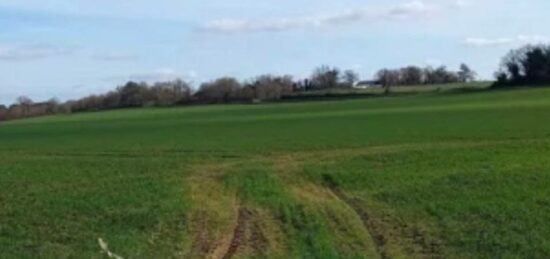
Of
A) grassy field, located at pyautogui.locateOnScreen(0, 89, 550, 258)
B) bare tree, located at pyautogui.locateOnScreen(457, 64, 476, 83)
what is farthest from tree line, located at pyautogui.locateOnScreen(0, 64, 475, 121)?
grassy field, located at pyautogui.locateOnScreen(0, 89, 550, 258)

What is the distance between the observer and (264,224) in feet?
83.8

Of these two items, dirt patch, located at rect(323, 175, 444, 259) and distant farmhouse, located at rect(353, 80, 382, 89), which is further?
distant farmhouse, located at rect(353, 80, 382, 89)

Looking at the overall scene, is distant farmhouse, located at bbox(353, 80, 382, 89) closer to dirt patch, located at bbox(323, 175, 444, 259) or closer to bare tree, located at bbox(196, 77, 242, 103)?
bare tree, located at bbox(196, 77, 242, 103)

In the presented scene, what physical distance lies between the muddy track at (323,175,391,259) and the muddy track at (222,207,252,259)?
2901mm

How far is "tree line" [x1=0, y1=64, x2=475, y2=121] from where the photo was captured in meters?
168

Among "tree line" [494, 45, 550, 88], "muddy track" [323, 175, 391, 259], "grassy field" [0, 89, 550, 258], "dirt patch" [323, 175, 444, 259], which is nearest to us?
"dirt patch" [323, 175, 444, 259]

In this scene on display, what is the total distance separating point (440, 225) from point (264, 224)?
4.33 m

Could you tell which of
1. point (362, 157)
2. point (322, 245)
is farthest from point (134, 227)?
point (362, 157)

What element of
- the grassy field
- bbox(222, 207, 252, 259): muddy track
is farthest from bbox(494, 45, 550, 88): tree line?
bbox(222, 207, 252, 259): muddy track

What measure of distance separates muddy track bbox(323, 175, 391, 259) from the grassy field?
44mm

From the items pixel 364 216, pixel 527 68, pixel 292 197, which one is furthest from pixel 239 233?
pixel 527 68

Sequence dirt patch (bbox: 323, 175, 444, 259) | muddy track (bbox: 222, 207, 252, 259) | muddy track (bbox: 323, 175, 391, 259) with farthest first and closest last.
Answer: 1. muddy track (bbox: 222, 207, 252, 259)
2. muddy track (bbox: 323, 175, 391, 259)
3. dirt patch (bbox: 323, 175, 444, 259)

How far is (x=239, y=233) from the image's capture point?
24312 mm

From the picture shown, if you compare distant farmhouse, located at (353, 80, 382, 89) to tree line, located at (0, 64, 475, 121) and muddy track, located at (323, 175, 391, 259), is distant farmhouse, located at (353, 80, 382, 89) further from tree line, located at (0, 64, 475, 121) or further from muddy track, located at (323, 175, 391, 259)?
muddy track, located at (323, 175, 391, 259)
